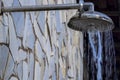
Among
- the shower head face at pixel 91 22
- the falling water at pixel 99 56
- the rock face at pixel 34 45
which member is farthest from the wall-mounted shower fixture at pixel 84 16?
the falling water at pixel 99 56

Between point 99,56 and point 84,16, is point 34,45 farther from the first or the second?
point 99,56

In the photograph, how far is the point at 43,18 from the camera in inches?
77.5

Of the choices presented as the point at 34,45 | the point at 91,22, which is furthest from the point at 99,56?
the point at 91,22

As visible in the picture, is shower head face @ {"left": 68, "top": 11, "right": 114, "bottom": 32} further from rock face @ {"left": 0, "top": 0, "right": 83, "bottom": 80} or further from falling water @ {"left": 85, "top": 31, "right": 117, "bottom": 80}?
falling water @ {"left": 85, "top": 31, "right": 117, "bottom": 80}

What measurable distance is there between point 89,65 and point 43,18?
211 centimetres

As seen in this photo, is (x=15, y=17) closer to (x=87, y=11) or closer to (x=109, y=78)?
(x=87, y=11)

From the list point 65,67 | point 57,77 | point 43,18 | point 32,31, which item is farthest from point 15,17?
point 65,67

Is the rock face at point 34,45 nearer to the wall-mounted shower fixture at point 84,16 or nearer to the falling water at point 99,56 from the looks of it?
the wall-mounted shower fixture at point 84,16

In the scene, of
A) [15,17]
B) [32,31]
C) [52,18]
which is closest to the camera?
[15,17]

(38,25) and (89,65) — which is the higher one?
(38,25)

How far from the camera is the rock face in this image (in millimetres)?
1508

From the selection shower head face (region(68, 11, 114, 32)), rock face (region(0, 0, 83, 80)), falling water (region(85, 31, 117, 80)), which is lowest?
falling water (region(85, 31, 117, 80))

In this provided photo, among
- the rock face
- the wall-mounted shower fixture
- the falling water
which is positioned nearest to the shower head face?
the wall-mounted shower fixture

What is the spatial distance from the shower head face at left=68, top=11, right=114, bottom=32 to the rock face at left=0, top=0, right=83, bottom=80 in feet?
1.09
